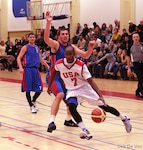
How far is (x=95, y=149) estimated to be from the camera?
598 centimetres

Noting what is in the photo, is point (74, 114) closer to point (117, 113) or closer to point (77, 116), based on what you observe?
point (77, 116)

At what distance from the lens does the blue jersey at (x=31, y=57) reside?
9594mm

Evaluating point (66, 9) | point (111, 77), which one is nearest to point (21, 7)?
point (66, 9)

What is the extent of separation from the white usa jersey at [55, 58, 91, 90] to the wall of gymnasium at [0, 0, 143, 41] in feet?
50.9

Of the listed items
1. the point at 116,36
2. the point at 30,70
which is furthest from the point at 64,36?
the point at 116,36

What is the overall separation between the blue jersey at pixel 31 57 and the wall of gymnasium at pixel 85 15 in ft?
42.3

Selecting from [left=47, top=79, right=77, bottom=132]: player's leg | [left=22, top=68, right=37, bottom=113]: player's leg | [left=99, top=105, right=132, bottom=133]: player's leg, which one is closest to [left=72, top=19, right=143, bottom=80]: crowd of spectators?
[left=22, top=68, right=37, bottom=113]: player's leg

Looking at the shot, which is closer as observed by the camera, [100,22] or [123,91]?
[123,91]

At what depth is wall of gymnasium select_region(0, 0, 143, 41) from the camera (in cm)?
2305

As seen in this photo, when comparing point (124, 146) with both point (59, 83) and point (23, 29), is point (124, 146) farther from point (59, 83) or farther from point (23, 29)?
point (23, 29)

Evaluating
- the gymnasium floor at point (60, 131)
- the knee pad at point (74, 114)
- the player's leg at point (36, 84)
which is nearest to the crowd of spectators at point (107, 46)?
the gymnasium floor at point (60, 131)

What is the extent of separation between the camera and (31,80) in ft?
31.8

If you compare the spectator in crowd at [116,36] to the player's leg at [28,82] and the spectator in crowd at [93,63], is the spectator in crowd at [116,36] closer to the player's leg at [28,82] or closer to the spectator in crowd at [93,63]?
the spectator in crowd at [93,63]

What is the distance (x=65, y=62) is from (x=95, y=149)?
1.56m
